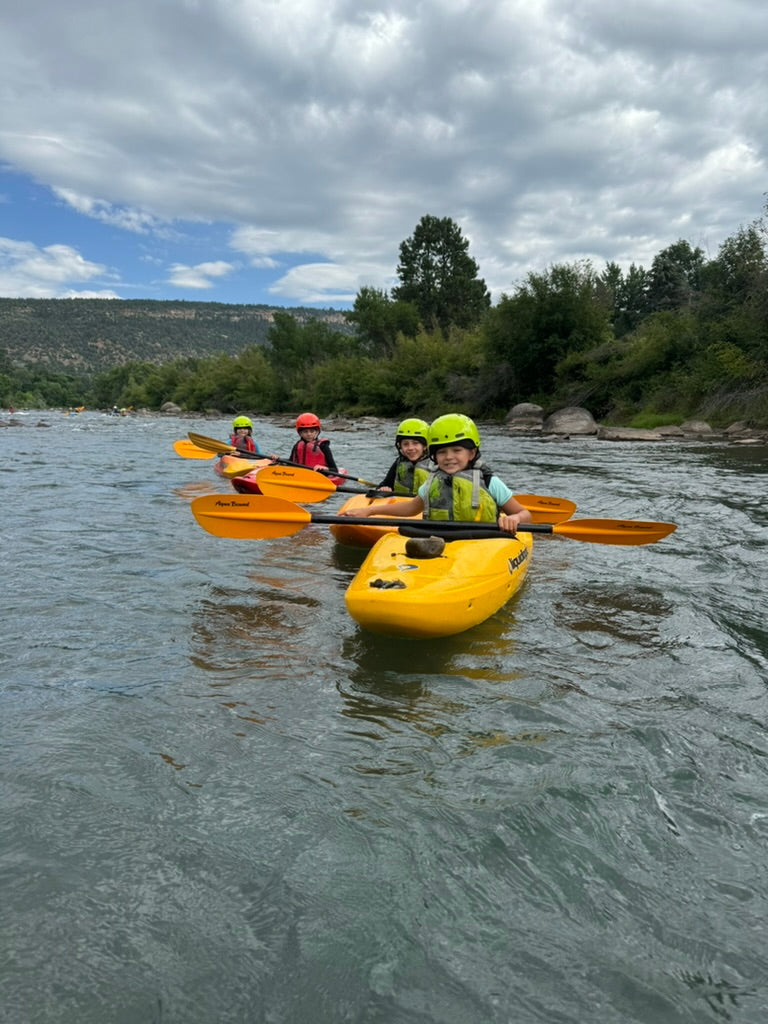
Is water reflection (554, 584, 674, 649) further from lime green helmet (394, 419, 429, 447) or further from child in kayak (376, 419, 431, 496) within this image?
lime green helmet (394, 419, 429, 447)

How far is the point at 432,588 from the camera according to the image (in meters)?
3.71

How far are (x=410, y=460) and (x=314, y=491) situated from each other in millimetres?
1136

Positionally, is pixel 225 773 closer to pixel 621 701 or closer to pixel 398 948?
pixel 398 948

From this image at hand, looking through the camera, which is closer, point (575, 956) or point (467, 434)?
point (575, 956)

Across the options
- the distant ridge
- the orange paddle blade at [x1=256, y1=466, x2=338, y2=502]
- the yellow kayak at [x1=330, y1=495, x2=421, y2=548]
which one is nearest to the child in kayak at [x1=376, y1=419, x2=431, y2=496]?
the yellow kayak at [x1=330, y1=495, x2=421, y2=548]

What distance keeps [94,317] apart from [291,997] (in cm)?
14738

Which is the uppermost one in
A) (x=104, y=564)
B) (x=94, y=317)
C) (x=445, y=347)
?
(x=94, y=317)

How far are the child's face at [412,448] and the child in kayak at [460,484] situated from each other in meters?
1.70

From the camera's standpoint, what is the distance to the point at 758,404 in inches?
762

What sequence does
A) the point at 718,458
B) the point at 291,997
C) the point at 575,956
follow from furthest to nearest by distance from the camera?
the point at 718,458 → the point at 575,956 → the point at 291,997

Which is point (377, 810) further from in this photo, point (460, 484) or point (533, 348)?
point (533, 348)

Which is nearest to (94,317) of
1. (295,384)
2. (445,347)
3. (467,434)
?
(295,384)

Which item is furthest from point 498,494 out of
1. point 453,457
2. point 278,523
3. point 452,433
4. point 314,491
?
point 314,491

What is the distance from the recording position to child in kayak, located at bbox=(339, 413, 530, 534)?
4.68 m
